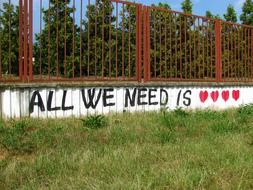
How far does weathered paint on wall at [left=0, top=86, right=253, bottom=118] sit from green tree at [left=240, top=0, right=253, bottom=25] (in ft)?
50.2

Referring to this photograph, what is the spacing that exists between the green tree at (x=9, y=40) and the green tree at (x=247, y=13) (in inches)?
810

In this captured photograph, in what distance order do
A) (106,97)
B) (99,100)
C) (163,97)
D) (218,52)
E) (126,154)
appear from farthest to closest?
(218,52) → (163,97) → (106,97) → (99,100) → (126,154)

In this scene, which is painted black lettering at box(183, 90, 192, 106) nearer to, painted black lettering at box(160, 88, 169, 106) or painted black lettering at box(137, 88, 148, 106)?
painted black lettering at box(160, 88, 169, 106)

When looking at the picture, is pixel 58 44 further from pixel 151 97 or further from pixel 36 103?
pixel 151 97

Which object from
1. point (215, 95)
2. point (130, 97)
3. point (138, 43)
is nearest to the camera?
point (130, 97)

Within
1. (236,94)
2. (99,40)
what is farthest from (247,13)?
(99,40)

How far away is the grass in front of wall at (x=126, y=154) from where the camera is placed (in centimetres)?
491

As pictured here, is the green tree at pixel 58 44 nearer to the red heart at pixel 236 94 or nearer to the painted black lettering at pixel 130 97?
the painted black lettering at pixel 130 97

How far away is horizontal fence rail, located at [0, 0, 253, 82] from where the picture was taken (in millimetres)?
8719

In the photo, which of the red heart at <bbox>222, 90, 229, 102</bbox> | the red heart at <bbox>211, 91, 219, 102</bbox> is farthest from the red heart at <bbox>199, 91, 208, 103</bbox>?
the red heart at <bbox>222, 90, 229, 102</bbox>

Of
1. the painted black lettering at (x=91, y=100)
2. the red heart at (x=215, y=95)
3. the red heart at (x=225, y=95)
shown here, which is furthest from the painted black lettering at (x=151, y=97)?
the red heart at (x=225, y=95)

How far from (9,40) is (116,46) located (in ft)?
8.26

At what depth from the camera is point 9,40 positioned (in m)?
8.44

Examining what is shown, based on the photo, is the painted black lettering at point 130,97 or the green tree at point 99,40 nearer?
the green tree at point 99,40
